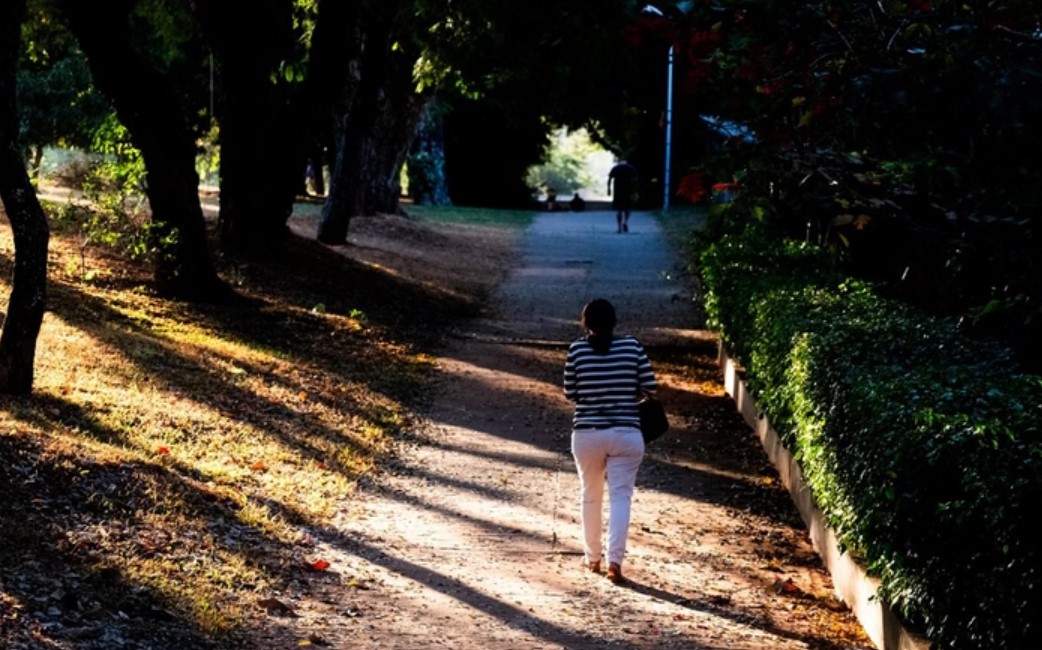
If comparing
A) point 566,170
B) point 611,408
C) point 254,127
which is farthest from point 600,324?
point 566,170

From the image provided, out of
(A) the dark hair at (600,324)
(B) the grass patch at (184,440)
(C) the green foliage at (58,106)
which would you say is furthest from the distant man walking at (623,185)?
(A) the dark hair at (600,324)

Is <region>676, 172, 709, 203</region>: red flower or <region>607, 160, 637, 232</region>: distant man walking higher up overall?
<region>676, 172, 709, 203</region>: red flower

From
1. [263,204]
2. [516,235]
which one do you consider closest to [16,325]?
[263,204]

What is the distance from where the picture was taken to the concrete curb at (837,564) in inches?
280

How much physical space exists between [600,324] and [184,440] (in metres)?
3.52

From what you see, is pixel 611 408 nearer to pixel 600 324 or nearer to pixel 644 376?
pixel 644 376

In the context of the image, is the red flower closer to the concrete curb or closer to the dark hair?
the concrete curb

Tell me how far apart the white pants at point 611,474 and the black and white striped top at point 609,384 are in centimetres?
7

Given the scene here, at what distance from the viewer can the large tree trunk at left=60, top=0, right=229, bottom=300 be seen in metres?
15.9

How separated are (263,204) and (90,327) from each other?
19.9ft

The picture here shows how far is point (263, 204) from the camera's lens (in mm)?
20047

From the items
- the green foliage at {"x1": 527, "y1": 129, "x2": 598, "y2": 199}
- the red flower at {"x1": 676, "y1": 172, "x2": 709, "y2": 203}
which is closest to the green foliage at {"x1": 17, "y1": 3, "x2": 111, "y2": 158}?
the red flower at {"x1": 676, "y1": 172, "x2": 709, "y2": 203}

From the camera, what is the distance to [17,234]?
10414 millimetres

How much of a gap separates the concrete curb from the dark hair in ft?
5.62
